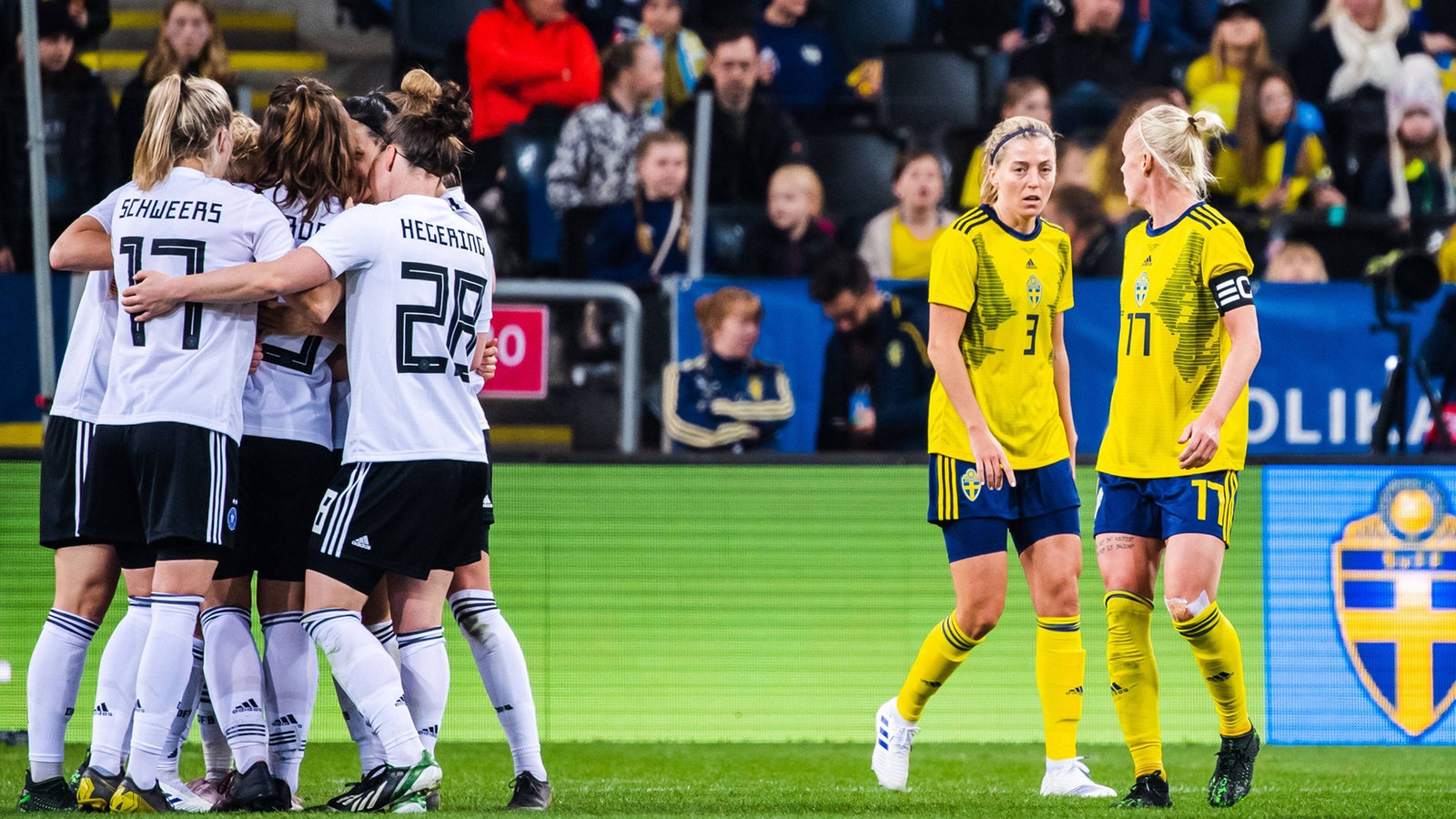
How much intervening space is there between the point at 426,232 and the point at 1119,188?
6156 mm

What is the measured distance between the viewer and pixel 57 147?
8.85 metres

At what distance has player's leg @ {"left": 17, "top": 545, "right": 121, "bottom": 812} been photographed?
4.51m

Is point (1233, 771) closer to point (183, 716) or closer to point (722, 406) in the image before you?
point (183, 716)

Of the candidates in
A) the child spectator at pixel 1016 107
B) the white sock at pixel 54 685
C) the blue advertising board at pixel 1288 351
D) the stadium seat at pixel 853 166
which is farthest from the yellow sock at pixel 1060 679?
the stadium seat at pixel 853 166

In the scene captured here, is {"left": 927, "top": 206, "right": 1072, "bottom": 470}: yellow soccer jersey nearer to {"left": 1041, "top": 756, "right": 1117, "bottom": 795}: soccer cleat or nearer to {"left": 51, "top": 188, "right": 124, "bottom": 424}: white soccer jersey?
{"left": 1041, "top": 756, "right": 1117, "bottom": 795}: soccer cleat

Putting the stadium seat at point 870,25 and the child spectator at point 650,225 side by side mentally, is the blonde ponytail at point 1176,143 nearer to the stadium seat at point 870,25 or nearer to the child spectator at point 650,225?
the child spectator at point 650,225

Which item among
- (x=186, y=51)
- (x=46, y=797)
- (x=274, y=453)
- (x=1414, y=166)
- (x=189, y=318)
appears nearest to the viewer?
(x=189, y=318)

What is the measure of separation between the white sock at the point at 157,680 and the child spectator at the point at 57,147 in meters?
4.91

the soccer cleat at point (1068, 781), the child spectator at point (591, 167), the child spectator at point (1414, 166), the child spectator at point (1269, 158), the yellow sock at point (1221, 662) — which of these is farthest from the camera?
the child spectator at point (1414, 166)

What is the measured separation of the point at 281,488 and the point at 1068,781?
2.47 metres

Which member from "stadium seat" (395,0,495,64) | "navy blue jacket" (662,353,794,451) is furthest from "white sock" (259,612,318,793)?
"stadium seat" (395,0,495,64)

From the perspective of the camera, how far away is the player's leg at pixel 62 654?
14.8ft

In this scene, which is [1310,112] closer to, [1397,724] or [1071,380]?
[1071,380]

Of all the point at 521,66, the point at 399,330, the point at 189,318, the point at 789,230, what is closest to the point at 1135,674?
the point at 399,330
